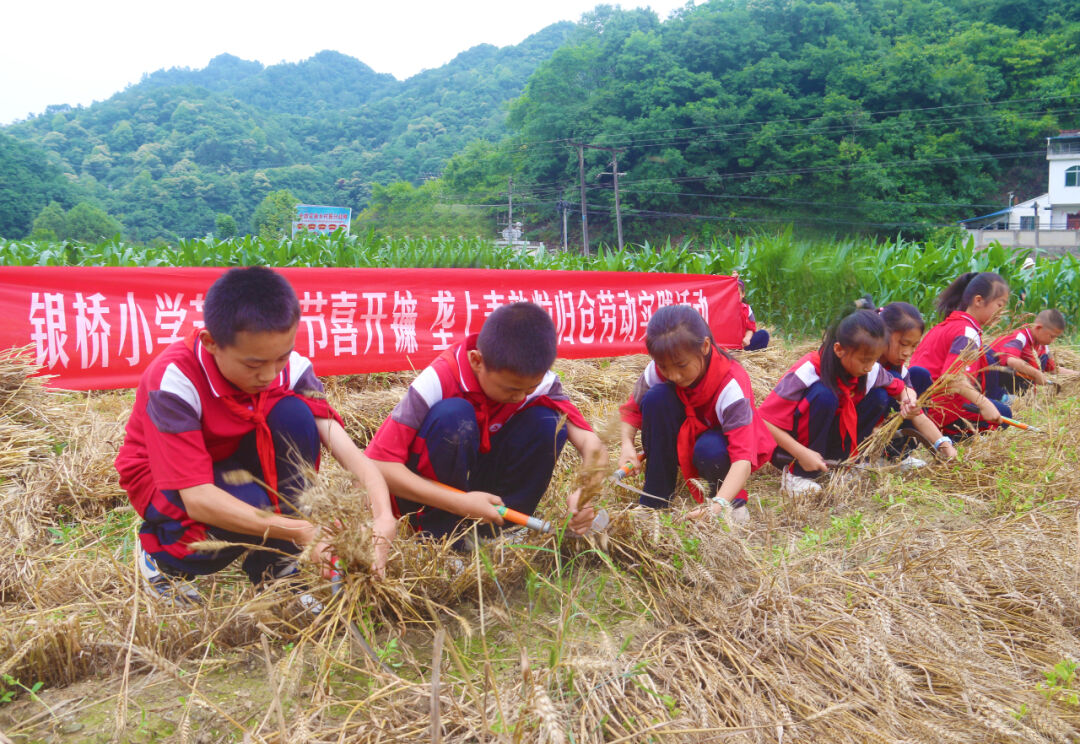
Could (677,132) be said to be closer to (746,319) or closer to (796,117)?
(796,117)

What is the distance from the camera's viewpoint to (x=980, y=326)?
4109 mm

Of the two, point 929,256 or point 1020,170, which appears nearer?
point 929,256

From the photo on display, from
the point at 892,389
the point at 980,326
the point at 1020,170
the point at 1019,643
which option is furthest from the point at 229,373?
the point at 1020,170

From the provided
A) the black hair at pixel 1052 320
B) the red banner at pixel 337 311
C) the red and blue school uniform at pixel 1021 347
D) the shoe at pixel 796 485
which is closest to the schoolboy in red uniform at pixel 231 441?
the shoe at pixel 796 485

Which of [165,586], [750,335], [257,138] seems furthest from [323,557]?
[257,138]

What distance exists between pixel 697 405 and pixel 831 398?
760mm

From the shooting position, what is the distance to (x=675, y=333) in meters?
2.50

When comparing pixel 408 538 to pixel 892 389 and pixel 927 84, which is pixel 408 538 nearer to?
pixel 892 389

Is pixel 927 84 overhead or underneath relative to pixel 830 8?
underneath

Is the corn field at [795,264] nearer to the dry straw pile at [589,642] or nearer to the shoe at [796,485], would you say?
the shoe at [796,485]

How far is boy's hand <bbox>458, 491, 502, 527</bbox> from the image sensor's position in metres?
2.00

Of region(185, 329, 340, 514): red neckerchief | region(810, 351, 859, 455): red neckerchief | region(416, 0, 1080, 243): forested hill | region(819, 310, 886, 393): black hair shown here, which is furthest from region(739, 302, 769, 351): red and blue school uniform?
region(185, 329, 340, 514): red neckerchief

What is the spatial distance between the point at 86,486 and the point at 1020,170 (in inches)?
1095

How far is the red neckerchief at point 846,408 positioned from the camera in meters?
3.14
